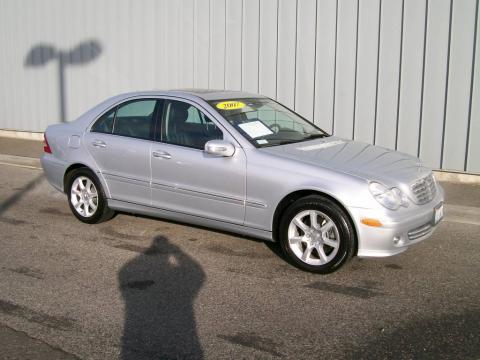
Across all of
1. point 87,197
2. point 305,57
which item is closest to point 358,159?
point 87,197

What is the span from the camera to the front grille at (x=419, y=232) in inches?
193

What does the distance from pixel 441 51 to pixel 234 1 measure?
3.80 meters

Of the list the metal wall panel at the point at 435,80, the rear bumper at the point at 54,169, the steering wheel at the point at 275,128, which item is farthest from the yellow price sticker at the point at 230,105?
the metal wall panel at the point at 435,80

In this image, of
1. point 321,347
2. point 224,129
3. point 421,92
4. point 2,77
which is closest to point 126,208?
point 224,129

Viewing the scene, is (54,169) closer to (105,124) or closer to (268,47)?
(105,124)

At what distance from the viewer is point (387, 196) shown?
4805 mm

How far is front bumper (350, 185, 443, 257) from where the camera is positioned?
472 cm

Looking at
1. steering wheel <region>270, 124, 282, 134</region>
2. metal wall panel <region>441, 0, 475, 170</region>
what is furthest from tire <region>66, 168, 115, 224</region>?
metal wall panel <region>441, 0, 475, 170</region>

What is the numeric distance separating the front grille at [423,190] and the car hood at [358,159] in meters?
0.05

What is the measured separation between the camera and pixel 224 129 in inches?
221

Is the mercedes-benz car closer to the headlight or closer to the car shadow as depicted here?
the headlight

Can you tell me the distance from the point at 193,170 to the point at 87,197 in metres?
1.75

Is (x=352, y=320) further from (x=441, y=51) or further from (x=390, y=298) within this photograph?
(x=441, y=51)

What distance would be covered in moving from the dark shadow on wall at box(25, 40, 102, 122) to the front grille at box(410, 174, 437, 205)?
906 cm
